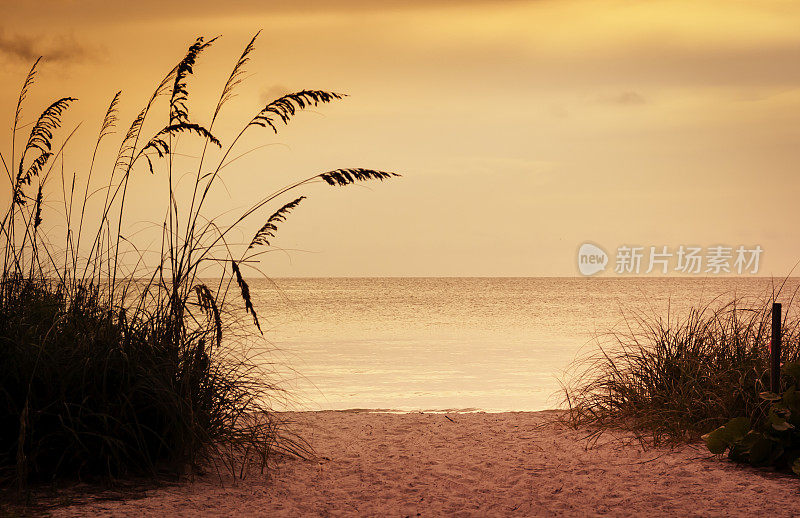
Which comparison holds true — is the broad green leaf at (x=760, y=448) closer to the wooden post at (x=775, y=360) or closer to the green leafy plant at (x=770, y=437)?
the green leafy plant at (x=770, y=437)

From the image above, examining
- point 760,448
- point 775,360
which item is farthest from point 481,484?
point 775,360

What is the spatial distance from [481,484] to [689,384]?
2.21m

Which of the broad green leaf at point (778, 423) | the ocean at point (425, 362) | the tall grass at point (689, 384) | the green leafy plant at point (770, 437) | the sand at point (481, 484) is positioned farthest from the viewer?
the ocean at point (425, 362)

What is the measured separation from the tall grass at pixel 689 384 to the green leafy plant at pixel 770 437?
196 mm

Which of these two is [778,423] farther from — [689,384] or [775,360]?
[689,384]

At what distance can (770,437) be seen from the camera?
530cm

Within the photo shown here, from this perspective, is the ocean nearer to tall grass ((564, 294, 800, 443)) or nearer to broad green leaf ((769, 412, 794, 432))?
tall grass ((564, 294, 800, 443))

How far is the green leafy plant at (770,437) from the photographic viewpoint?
528 centimetres

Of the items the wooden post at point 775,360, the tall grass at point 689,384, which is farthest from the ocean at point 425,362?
the wooden post at point 775,360

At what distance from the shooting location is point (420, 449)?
6320mm

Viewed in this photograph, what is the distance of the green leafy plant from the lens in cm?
528

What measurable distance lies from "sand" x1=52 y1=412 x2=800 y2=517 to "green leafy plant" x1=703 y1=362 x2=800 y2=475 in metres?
0.14

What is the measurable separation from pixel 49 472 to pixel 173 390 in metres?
0.95

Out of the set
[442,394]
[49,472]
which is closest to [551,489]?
[49,472]
